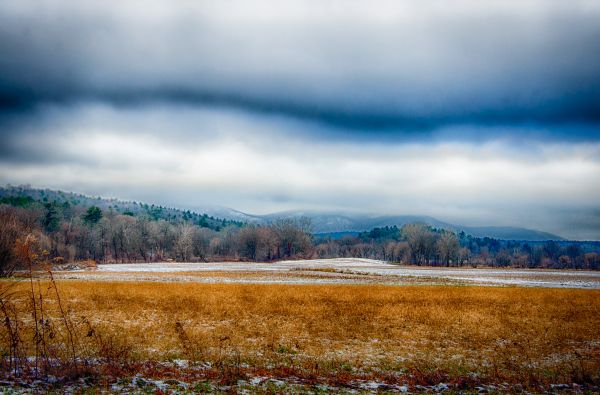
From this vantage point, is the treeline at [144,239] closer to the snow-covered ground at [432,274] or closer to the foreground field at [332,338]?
the snow-covered ground at [432,274]

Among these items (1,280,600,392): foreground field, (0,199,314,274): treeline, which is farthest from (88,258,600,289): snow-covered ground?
Answer: (0,199,314,274): treeline

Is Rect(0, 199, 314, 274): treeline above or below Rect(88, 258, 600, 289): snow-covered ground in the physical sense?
above

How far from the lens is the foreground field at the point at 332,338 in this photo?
56.7 feet

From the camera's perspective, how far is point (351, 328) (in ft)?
91.8

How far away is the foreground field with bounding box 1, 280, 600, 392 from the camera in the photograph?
56.7 ft

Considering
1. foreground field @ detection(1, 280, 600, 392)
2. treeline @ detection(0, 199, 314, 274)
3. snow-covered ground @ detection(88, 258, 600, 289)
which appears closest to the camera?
foreground field @ detection(1, 280, 600, 392)

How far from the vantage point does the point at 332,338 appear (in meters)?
25.4

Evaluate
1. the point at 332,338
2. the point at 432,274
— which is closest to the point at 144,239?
the point at 432,274

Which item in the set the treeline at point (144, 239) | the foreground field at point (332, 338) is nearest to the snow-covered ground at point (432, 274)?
the foreground field at point (332, 338)

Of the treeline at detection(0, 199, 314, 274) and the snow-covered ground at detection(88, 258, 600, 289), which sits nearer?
the snow-covered ground at detection(88, 258, 600, 289)

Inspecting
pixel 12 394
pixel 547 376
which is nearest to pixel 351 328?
pixel 547 376

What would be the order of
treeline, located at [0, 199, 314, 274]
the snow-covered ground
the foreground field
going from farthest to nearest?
treeline, located at [0, 199, 314, 274] < the snow-covered ground < the foreground field

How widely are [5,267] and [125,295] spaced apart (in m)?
29.5

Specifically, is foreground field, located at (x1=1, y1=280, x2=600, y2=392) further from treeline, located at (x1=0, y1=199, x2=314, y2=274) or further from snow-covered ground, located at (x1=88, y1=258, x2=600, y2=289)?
treeline, located at (x1=0, y1=199, x2=314, y2=274)
